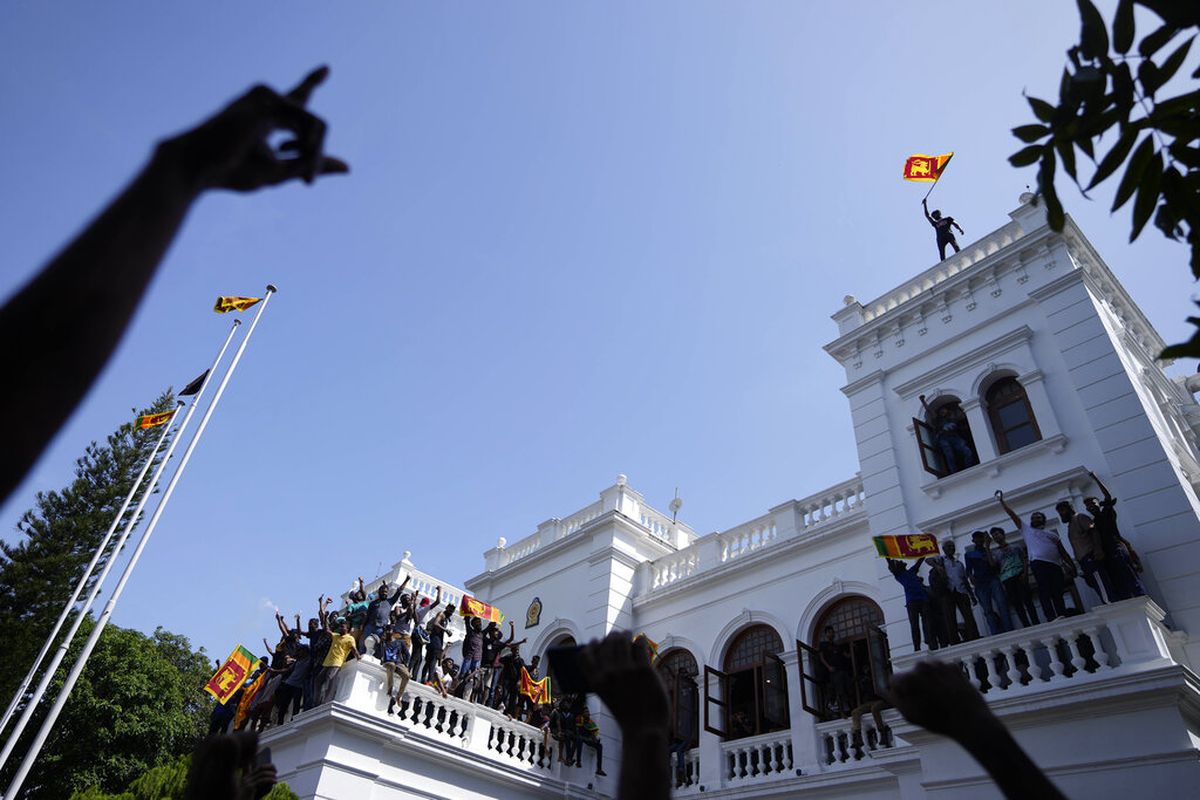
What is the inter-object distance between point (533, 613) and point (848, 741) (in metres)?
8.22

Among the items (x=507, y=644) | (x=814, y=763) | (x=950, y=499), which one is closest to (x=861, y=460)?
(x=950, y=499)

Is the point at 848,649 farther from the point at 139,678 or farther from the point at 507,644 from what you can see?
the point at 139,678

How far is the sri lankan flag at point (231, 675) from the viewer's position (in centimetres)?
1275

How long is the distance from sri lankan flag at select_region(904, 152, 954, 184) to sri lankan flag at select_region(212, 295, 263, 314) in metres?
14.5

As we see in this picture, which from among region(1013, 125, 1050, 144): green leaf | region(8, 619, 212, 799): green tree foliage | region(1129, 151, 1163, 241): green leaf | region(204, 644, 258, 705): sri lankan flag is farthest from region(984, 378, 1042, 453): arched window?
region(8, 619, 212, 799): green tree foliage

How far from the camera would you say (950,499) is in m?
11.5

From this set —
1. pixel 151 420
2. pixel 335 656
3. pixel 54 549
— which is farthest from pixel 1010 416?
pixel 54 549

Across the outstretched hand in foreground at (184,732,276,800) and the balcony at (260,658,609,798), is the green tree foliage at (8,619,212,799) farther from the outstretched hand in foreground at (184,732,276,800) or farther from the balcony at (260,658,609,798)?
the outstretched hand in foreground at (184,732,276,800)

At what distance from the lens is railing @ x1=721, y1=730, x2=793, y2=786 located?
1171 cm

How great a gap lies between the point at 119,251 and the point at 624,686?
1480 mm

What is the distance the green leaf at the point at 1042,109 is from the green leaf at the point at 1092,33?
18 cm

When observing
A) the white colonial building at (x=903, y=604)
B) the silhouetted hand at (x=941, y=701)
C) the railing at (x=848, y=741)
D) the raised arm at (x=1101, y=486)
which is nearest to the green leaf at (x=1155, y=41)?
the silhouetted hand at (x=941, y=701)

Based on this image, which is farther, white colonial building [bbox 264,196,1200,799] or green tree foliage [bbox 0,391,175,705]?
green tree foliage [bbox 0,391,175,705]

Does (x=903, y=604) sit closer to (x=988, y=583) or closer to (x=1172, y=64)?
(x=988, y=583)
